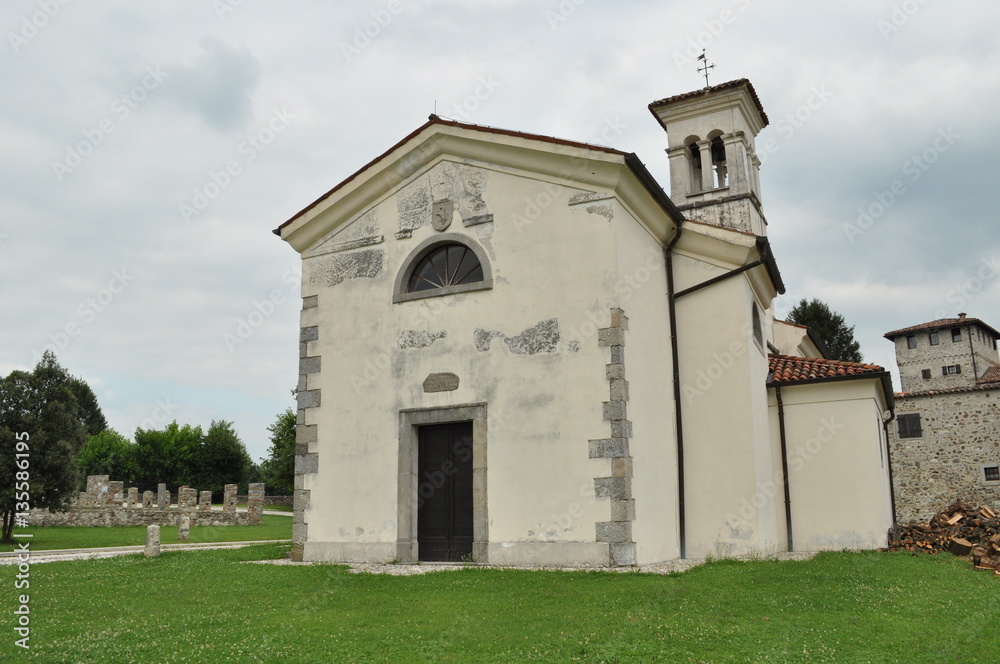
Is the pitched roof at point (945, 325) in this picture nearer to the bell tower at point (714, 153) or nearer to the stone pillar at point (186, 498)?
the bell tower at point (714, 153)

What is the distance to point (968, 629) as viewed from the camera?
20.4 ft

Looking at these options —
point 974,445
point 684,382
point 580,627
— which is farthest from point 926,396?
point 580,627

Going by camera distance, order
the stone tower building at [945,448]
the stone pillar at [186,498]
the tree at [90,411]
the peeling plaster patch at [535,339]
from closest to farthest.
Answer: the peeling plaster patch at [535,339] < the stone tower building at [945,448] < the stone pillar at [186,498] < the tree at [90,411]

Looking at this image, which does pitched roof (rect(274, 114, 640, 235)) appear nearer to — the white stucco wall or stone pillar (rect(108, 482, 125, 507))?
the white stucco wall

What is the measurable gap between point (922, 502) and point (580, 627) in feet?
101

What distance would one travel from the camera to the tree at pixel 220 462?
4984cm

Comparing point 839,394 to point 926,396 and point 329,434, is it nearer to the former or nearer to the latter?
point 329,434

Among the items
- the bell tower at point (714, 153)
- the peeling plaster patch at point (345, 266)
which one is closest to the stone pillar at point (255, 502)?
the peeling plaster patch at point (345, 266)

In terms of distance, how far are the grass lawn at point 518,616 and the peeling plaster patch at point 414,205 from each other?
5751mm

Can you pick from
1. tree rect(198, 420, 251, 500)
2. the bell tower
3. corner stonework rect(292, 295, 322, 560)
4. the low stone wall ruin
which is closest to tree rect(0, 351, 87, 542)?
the low stone wall ruin

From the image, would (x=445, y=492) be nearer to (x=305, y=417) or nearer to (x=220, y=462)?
(x=305, y=417)

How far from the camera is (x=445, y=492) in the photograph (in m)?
11.6

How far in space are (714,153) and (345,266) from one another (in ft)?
38.0

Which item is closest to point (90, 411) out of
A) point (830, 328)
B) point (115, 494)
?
point (115, 494)
